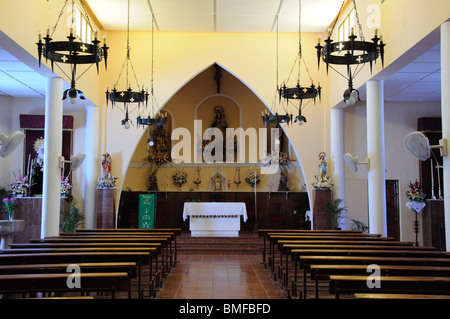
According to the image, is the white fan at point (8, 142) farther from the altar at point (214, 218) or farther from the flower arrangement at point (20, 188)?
the altar at point (214, 218)

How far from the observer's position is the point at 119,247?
7328mm

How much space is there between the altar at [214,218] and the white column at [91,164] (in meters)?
2.95

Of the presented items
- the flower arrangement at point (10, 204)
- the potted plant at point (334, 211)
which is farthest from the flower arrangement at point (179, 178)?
the flower arrangement at point (10, 204)

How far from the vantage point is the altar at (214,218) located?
1430 cm

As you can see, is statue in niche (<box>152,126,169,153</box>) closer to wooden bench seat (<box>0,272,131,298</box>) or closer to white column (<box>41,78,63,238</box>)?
white column (<box>41,78,63,238</box>)

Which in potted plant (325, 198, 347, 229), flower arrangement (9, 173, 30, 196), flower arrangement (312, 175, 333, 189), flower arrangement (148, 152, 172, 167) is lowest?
potted plant (325, 198, 347, 229)

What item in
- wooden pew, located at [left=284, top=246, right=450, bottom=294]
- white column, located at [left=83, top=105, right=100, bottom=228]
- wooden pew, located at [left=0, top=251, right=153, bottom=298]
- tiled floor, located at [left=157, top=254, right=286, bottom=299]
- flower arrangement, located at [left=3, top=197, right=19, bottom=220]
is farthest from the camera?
white column, located at [left=83, top=105, right=100, bottom=228]

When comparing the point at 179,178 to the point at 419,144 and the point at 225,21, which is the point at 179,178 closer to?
the point at 225,21

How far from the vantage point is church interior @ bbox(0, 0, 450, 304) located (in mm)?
8969

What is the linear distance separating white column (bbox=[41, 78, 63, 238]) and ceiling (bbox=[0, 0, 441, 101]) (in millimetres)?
1109

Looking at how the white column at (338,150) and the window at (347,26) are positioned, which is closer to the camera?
the window at (347,26)

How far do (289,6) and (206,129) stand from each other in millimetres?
6990

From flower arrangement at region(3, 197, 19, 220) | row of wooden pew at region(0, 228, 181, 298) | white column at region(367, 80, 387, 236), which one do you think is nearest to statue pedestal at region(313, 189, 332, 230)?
white column at region(367, 80, 387, 236)

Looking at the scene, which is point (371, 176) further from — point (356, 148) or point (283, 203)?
point (283, 203)
